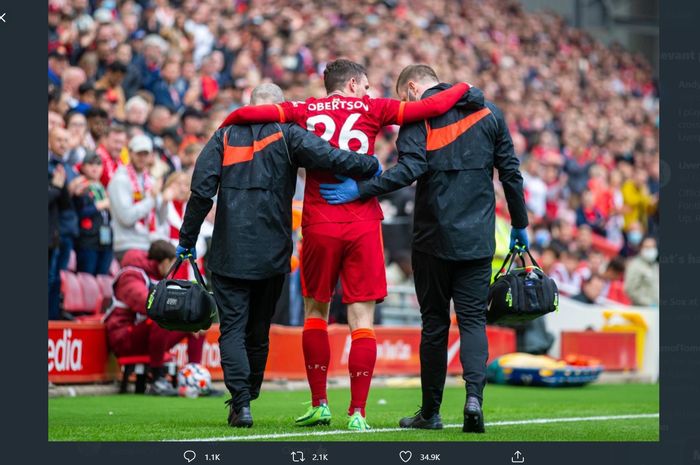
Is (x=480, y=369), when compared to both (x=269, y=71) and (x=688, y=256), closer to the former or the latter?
(x=688, y=256)

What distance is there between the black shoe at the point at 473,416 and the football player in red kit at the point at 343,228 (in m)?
0.57

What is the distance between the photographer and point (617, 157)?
23.8m

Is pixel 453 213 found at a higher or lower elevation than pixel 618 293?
higher

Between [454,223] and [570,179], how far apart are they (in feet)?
47.2

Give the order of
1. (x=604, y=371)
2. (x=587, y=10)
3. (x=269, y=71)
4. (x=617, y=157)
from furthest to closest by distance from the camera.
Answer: (x=587, y=10)
(x=617, y=157)
(x=269, y=71)
(x=604, y=371)

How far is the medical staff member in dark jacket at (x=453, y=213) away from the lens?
6934 mm

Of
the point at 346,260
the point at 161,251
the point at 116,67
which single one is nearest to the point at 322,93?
the point at 116,67

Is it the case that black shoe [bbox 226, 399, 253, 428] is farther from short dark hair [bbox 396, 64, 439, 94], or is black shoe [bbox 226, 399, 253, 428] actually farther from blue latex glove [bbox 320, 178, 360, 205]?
short dark hair [bbox 396, 64, 439, 94]

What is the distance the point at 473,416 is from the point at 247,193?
1.80 m

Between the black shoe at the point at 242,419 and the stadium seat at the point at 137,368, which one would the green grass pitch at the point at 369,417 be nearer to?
the black shoe at the point at 242,419

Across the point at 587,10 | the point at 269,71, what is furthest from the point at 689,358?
the point at 587,10

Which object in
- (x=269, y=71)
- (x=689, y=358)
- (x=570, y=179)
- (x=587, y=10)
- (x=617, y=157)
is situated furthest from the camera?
(x=587, y=10)

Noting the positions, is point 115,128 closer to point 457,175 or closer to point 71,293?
point 71,293

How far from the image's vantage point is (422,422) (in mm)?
7125
